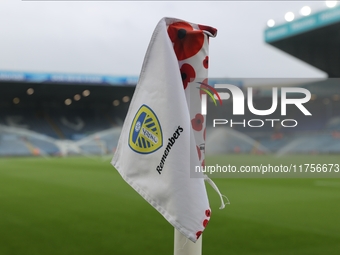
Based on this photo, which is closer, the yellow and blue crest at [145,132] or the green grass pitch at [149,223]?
the yellow and blue crest at [145,132]

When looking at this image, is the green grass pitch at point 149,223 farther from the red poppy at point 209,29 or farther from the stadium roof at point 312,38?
the stadium roof at point 312,38

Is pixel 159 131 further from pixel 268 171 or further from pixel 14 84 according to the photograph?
pixel 14 84

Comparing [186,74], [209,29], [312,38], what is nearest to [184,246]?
[186,74]

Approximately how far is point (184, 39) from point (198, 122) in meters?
0.22

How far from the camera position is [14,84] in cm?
1942

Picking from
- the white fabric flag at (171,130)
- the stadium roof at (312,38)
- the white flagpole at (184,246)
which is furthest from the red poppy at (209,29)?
the stadium roof at (312,38)

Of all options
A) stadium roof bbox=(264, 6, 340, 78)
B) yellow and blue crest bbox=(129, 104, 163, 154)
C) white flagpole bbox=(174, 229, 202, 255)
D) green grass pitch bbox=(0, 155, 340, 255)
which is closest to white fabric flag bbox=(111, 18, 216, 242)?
yellow and blue crest bbox=(129, 104, 163, 154)

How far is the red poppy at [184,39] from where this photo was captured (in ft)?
3.74

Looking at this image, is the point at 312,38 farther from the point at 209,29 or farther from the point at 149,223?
the point at 209,29

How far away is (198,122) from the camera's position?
3.82 ft

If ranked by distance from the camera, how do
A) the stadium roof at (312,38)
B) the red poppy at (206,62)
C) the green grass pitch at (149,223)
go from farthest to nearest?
the stadium roof at (312,38) < the green grass pitch at (149,223) < the red poppy at (206,62)

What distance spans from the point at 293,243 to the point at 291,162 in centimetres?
163

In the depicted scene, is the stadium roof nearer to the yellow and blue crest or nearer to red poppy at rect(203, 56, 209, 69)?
red poppy at rect(203, 56, 209, 69)

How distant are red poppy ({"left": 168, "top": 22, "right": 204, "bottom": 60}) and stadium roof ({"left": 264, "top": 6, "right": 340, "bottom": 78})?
14.6 meters
